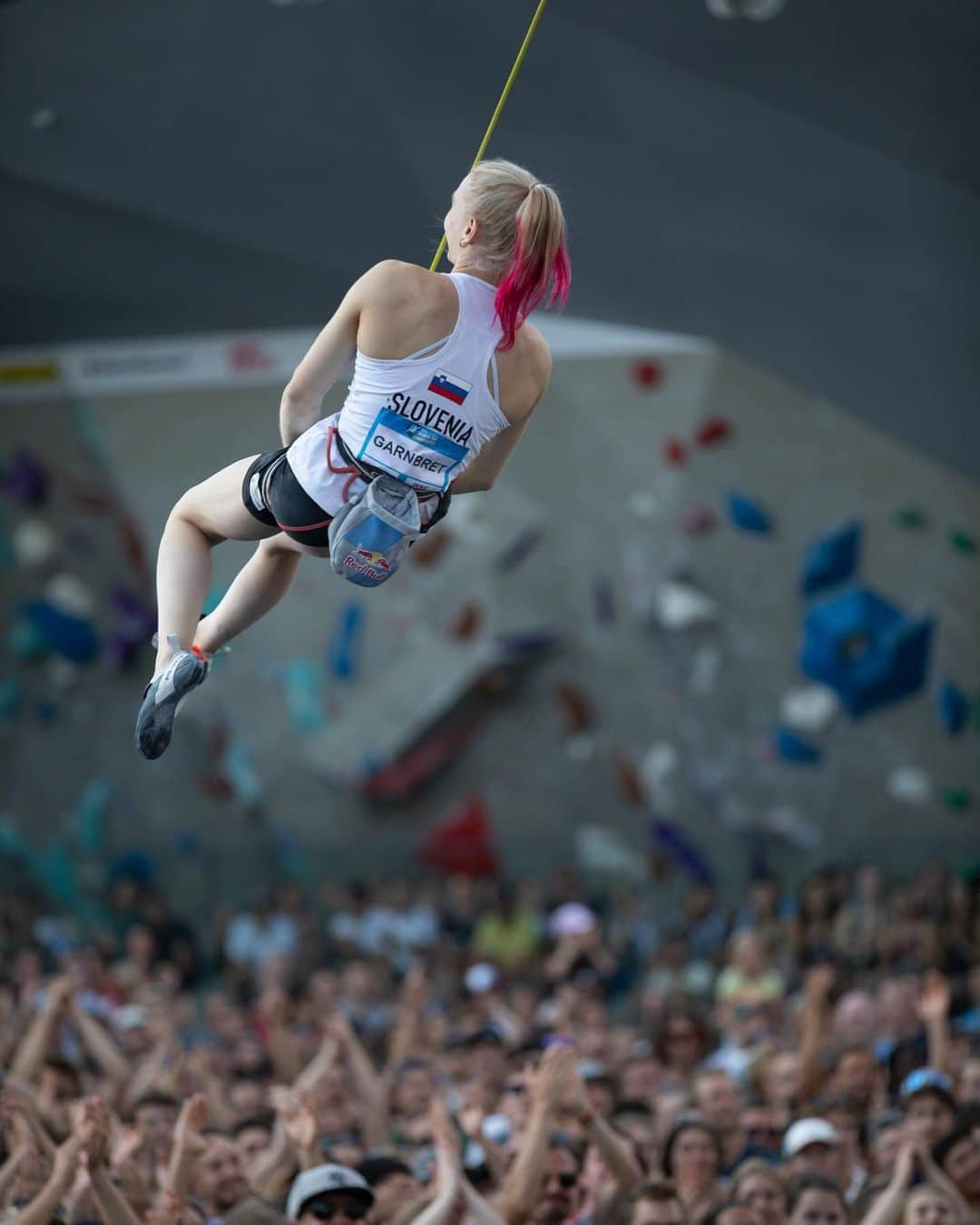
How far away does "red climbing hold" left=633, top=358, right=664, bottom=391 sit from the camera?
1205 cm

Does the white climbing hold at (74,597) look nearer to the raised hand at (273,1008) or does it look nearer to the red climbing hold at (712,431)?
the red climbing hold at (712,431)

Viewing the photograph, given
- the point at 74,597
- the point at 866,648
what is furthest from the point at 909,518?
the point at 74,597

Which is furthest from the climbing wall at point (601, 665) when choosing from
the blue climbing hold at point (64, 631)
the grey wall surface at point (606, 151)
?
the grey wall surface at point (606, 151)

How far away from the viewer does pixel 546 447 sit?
41.0 feet

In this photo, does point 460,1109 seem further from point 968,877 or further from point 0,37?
point 968,877

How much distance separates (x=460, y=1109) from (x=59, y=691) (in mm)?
9320

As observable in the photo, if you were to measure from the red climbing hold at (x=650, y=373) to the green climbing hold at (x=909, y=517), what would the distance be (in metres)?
1.84

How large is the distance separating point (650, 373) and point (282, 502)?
8400 millimetres

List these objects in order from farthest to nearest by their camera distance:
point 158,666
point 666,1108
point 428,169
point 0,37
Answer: point 428,169, point 0,37, point 666,1108, point 158,666

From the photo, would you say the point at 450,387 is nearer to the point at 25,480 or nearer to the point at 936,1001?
the point at 936,1001

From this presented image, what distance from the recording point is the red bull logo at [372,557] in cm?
388

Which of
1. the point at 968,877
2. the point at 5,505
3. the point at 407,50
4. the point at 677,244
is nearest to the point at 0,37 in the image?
the point at 407,50

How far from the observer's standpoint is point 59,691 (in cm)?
1421

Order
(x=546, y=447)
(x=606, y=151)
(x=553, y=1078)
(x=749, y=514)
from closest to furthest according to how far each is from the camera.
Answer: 1. (x=553, y=1078)
2. (x=606, y=151)
3. (x=749, y=514)
4. (x=546, y=447)
